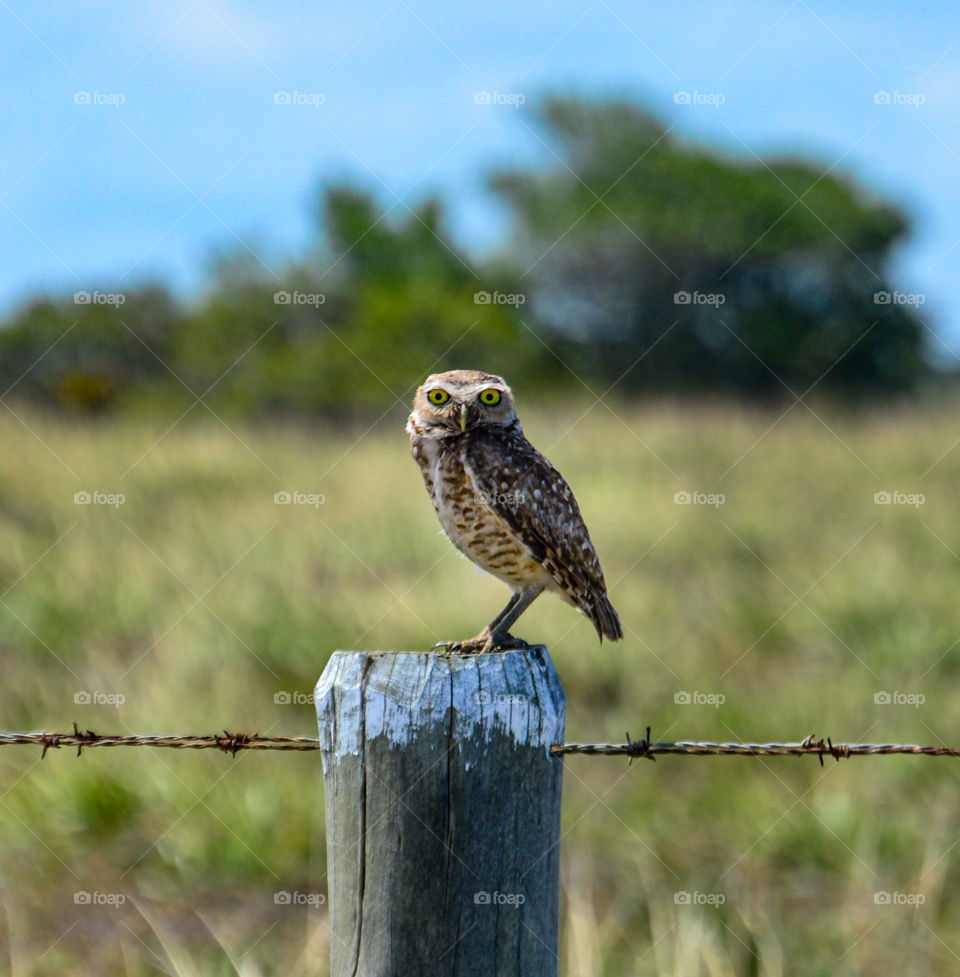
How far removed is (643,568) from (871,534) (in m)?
2.71

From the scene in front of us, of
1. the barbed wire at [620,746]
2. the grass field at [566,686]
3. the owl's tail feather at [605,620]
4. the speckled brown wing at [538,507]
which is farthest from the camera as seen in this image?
the grass field at [566,686]

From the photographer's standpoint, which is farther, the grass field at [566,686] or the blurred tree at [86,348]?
the blurred tree at [86,348]

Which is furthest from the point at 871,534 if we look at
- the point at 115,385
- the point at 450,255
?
the point at 450,255

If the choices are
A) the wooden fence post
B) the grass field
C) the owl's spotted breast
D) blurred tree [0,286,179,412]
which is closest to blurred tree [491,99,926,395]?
blurred tree [0,286,179,412]

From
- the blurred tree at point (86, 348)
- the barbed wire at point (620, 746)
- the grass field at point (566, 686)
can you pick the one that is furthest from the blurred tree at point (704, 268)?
the barbed wire at point (620, 746)

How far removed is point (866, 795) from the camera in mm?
6949

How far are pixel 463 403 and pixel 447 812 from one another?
2254 mm

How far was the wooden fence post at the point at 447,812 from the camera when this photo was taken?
236 centimetres

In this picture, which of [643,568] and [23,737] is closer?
[23,737]

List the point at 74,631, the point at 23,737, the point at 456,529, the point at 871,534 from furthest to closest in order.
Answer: the point at 871,534
the point at 74,631
the point at 456,529
the point at 23,737

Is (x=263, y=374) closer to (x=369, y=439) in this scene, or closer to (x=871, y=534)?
(x=369, y=439)

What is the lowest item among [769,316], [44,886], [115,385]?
[44,886]

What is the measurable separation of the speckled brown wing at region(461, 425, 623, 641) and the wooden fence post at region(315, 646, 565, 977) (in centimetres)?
192

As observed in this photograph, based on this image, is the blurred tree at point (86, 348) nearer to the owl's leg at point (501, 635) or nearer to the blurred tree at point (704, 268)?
the blurred tree at point (704, 268)
